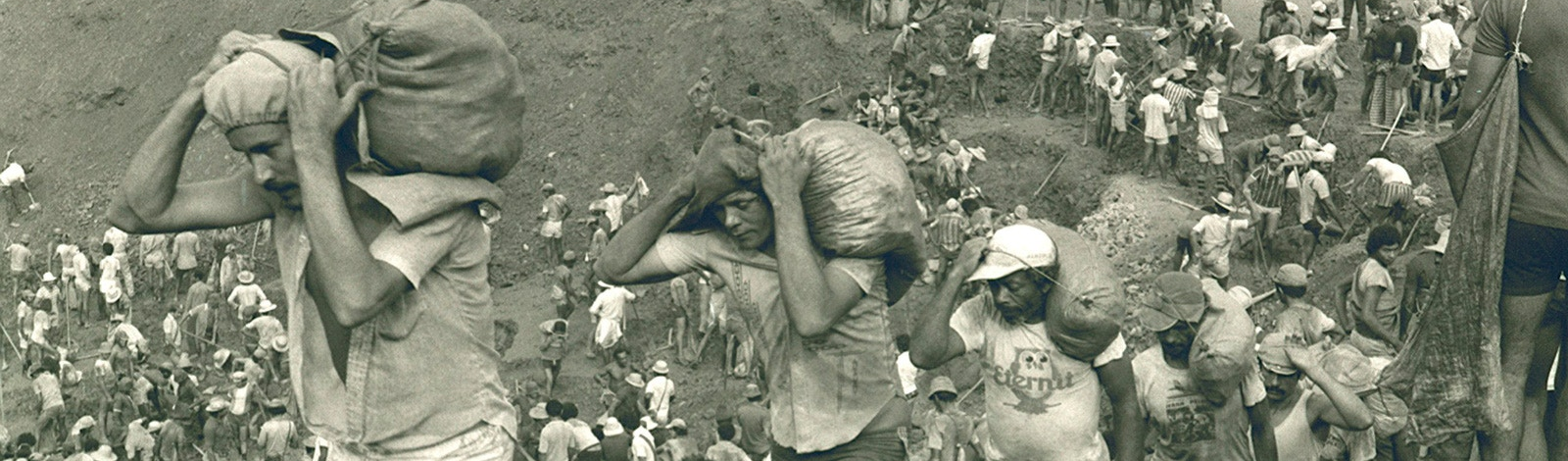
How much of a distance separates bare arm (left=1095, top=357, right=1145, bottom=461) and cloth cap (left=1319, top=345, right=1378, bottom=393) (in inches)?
100

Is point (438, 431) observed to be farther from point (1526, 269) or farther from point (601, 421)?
point (601, 421)

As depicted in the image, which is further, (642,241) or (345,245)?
(642,241)

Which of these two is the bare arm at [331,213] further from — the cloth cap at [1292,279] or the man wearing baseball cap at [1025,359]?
the cloth cap at [1292,279]

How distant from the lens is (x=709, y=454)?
2077cm

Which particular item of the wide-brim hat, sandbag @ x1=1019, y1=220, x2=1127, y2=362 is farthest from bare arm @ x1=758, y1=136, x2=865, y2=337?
the wide-brim hat

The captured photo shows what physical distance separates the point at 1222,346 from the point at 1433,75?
2126 centimetres

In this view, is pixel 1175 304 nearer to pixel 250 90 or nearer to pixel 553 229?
pixel 250 90

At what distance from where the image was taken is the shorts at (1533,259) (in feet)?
28.6

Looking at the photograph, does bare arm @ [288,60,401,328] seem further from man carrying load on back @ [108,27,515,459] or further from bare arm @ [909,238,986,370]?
bare arm @ [909,238,986,370]

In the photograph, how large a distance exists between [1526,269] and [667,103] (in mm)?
30080

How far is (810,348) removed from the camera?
8.30m

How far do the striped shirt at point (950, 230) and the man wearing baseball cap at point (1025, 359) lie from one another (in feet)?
63.1

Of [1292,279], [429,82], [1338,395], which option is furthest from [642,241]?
[1292,279]

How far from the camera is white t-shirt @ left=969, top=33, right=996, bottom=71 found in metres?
34.5
